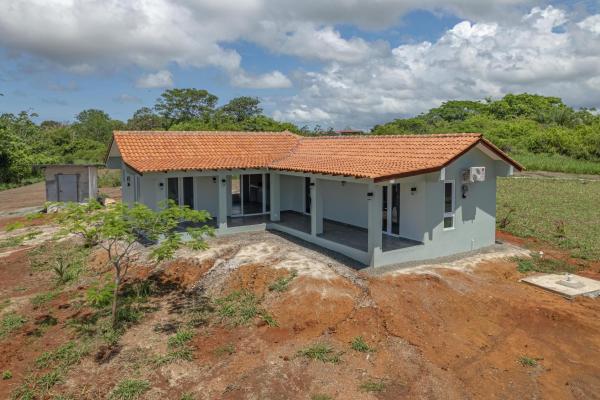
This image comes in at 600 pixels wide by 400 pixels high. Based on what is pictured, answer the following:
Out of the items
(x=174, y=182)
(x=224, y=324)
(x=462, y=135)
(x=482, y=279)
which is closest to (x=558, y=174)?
(x=462, y=135)

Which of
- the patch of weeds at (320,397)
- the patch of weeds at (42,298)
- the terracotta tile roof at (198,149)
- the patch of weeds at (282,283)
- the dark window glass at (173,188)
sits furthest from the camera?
the dark window glass at (173,188)

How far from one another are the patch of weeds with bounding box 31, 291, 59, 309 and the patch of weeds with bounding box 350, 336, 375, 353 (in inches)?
331

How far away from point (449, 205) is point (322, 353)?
825 centimetres

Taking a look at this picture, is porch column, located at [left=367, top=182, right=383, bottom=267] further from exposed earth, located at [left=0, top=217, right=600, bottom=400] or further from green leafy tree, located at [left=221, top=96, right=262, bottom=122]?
green leafy tree, located at [left=221, top=96, right=262, bottom=122]

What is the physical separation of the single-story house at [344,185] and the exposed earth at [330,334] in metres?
1.56

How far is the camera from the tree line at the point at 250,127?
1700 inches

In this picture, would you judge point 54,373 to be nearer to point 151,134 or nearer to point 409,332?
point 409,332

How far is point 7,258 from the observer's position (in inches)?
628

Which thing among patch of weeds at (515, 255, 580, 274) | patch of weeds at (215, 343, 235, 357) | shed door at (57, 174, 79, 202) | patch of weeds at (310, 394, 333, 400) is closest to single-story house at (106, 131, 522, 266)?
patch of weeds at (515, 255, 580, 274)

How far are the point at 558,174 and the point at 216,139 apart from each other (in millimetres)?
30151

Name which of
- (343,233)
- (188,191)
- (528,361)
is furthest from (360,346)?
(188,191)

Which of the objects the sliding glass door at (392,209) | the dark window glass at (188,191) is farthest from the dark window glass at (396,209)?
the dark window glass at (188,191)

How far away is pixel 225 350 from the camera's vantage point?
29.8ft

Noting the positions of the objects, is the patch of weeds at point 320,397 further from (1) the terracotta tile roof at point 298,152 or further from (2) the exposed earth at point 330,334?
(1) the terracotta tile roof at point 298,152
